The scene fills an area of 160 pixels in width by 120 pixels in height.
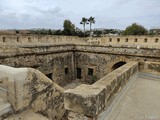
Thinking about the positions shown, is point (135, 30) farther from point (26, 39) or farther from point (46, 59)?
point (46, 59)

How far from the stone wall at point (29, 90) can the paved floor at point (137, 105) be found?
1.37 metres

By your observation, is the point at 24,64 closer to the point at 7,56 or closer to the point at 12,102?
the point at 7,56

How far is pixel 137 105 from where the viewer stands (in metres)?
→ 2.74

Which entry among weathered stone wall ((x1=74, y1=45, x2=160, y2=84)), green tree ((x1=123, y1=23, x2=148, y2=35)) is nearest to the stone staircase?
weathered stone wall ((x1=74, y1=45, x2=160, y2=84))

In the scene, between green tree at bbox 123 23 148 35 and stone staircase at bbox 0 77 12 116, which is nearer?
stone staircase at bbox 0 77 12 116

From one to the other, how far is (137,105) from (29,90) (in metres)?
2.12

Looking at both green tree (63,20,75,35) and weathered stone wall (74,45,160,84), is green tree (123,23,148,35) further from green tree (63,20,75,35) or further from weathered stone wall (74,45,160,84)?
weathered stone wall (74,45,160,84)

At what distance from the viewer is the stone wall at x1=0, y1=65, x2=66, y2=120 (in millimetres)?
2355

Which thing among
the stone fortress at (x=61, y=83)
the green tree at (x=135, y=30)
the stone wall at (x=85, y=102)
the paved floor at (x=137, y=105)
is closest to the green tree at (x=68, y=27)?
the green tree at (x=135, y=30)

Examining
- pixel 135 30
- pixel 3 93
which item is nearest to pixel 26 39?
pixel 3 93

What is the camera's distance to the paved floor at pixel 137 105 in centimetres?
236

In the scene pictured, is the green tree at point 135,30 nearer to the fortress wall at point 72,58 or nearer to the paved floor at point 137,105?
the fortress wall at point 72,58

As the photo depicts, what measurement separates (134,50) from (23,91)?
9739 mm

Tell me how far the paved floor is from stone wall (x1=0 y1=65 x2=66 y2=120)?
137 cm
